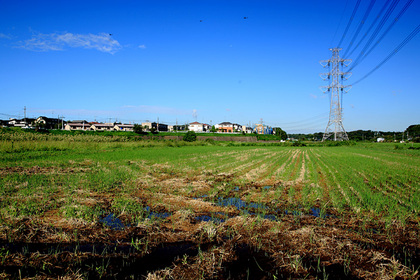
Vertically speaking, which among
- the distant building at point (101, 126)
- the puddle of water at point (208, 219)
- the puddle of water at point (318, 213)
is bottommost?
the puddle of water at point (318, 213)

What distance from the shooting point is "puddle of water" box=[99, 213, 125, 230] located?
466 centimetres

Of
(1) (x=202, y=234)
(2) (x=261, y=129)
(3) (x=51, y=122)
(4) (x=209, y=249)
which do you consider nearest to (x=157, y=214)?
(1) (x=202, y=234)

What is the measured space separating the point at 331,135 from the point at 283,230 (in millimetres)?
72307

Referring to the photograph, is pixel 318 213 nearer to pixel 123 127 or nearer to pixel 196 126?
pixel 123 127

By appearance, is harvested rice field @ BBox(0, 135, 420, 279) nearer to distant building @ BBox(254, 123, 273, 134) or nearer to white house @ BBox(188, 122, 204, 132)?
white house @ BBox(188, 122, 204, 132)

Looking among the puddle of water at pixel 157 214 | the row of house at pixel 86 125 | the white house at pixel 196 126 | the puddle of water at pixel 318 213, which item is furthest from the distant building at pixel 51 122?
the puddle of water at pixel 318 213

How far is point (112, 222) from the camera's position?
4945 mm

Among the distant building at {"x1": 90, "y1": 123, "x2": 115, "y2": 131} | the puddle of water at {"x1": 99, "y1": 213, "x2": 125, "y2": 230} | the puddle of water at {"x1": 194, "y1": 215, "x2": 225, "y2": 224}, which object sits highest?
the distant building at {"x1": 90, "y1": 123, "x2": 115, "y2": 131}

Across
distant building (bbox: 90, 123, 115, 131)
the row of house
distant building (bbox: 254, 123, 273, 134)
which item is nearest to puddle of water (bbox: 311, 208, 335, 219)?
the row of house

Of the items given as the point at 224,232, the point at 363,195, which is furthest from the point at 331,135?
the point at 224,232

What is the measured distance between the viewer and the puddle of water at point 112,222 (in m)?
4.66

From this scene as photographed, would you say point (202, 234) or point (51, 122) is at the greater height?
point (51, 122)

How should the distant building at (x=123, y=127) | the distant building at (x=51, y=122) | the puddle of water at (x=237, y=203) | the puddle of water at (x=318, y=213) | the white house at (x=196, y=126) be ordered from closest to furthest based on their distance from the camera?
1. the puddle of water at (x=318, y=213)
2. the puddle of water at (x=237, y=203)
3. the distant building at (x=51, y=122)
4. the distant building at (x=123, y=127)
5. the white house at (x=196, y=126)

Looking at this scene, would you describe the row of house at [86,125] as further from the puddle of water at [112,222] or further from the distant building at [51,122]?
the puddle of water at [112,222]
